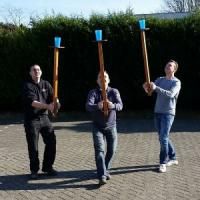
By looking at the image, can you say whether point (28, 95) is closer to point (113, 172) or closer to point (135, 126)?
point (113, 172)

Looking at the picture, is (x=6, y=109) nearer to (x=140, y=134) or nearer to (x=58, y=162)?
(x=140, y=134)

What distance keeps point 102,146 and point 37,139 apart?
44.4 inches

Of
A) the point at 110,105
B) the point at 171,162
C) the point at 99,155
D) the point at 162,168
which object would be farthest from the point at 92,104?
the point at 171,162

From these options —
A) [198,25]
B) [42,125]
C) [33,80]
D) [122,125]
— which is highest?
[198,25]

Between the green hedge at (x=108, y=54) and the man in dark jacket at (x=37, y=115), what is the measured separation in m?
7.86

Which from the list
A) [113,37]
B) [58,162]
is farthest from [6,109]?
[58,162]

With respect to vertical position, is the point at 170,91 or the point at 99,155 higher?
A: the point at 170,91

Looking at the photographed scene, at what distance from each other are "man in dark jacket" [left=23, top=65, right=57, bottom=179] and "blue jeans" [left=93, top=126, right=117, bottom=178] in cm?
82

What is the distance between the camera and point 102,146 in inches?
283

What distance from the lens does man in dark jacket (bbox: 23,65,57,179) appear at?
7379mm

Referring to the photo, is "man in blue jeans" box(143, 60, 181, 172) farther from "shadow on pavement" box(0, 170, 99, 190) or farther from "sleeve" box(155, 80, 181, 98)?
"shadow on pavement" box(0, 170, 99, 190)

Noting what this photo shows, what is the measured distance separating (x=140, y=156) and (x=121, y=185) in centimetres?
205

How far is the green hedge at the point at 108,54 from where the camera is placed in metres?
15.1

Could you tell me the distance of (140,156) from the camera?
9.13 meters
